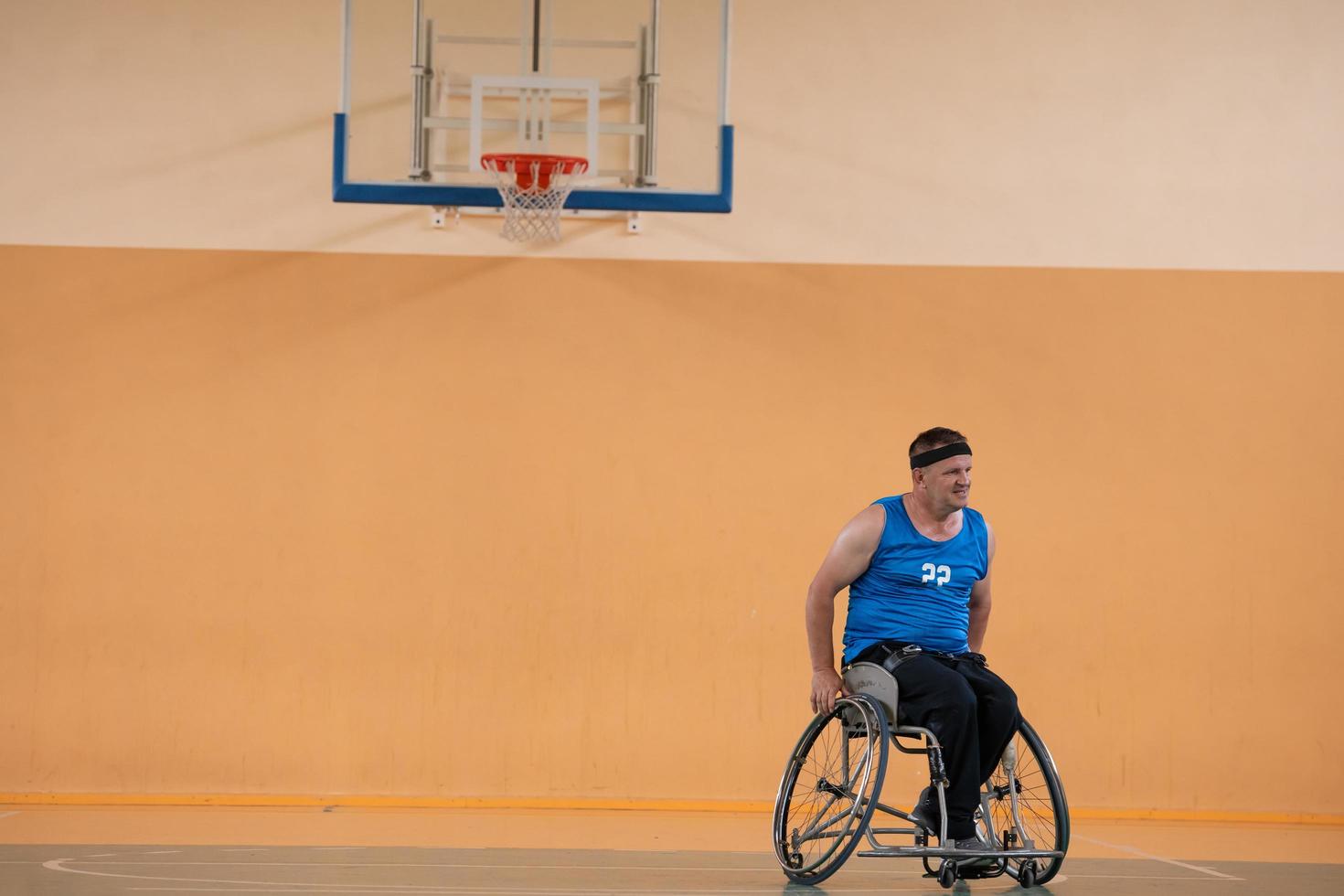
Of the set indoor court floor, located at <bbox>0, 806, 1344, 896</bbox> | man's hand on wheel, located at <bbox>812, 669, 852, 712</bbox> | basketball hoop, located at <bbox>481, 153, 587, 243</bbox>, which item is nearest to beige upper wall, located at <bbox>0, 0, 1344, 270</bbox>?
basketball hoop, located at <bbox>481, 153, 587, 243</bbox>

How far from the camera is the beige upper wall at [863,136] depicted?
509 centimetres

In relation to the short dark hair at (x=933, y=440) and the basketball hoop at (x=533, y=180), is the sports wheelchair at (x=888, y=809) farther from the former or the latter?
the basketball hoop at (x=533, y=180)

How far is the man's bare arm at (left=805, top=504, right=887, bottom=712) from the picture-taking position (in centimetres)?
335

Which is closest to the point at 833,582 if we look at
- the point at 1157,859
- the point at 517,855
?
the point at 517,855

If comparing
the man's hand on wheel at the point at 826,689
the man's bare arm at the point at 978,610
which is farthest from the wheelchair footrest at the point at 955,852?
the man's bare arm at the point at 978,610

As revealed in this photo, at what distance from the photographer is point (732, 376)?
512 centimetres

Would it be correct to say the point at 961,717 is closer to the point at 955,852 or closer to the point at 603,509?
the point at 955,852

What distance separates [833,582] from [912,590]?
0.66ft

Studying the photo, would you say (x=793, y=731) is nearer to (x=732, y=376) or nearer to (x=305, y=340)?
(x=732, y=376)

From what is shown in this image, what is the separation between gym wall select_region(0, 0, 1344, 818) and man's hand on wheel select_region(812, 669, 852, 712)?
167 cm

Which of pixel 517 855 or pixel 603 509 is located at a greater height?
pixel 603 509

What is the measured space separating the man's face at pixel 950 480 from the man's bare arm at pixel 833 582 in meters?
0.15

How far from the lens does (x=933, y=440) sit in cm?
336

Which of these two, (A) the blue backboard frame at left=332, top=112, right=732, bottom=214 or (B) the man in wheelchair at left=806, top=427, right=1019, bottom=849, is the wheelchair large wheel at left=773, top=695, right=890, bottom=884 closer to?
(B) the man in wheelchair at left=806, top=427, right=1019, bottom=849
